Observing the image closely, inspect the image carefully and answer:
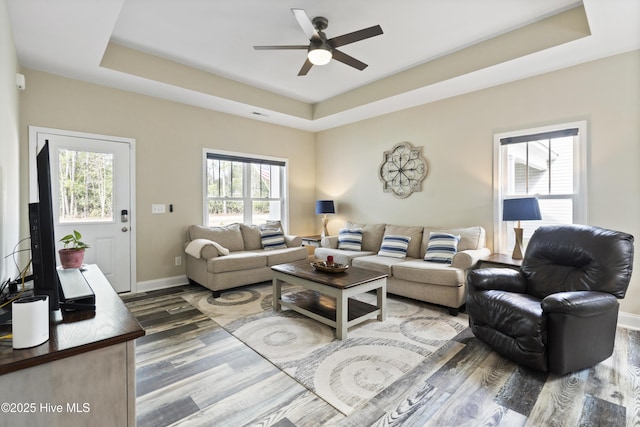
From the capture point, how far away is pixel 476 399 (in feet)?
6.31

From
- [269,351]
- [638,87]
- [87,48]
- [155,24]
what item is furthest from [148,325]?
[638,87]

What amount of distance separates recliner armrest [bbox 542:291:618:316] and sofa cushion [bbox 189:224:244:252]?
3.80 metres

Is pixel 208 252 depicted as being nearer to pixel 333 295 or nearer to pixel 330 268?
pixel 330 268

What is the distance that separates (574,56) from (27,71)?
225 inches

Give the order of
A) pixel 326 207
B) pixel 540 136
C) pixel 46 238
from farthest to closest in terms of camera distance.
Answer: pixel 326 207 → pixel 540 136 → pixel 46 238

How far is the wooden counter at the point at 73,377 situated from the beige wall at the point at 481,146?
4.05m

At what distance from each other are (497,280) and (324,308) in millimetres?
1584

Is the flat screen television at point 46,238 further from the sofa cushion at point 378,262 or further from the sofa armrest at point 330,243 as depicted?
the sofa armrest at point 330,243

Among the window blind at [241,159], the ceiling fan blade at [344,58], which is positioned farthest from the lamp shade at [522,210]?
the window blind at [241,159]

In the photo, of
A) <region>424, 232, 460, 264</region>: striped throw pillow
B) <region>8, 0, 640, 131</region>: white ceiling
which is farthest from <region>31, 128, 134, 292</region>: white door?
<region>424, 232, 460, 264</region>: striped throw pillow

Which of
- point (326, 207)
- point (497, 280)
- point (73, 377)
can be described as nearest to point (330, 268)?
point (497, 280)

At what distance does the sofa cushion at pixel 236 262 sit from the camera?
3.89 meters

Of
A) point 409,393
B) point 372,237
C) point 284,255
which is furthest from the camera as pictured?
point 372,237

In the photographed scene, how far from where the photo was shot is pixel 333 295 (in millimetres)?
2812
